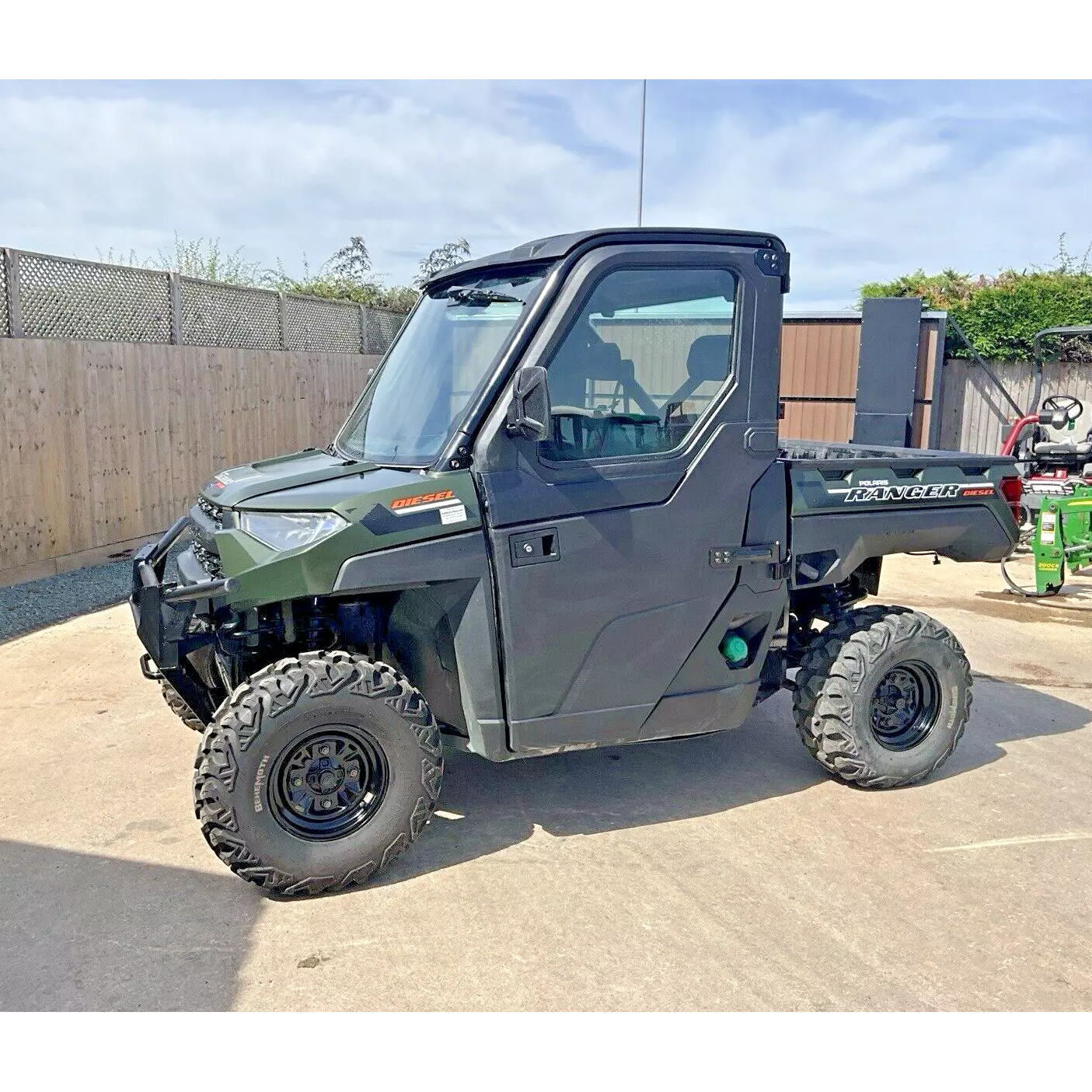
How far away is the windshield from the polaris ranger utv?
0.05ft

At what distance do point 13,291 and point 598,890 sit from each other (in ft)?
24.9

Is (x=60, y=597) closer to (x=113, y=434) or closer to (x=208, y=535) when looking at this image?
(x=113, y=434)

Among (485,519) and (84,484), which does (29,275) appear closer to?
(84,484)

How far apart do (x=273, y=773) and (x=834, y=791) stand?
2599mm

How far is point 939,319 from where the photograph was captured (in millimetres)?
13219

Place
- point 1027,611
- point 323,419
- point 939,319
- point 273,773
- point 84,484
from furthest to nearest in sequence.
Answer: point 323,419 < point 939,319 < point 84,484 < point 1027,611 < point 273,773

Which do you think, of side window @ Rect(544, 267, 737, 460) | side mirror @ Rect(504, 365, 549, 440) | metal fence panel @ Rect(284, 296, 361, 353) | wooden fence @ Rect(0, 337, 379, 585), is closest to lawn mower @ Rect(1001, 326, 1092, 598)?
side window @ Rect(544, 267, 737, 460)

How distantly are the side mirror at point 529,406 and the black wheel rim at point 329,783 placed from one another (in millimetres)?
1273

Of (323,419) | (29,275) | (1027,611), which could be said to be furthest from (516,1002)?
(323,419)

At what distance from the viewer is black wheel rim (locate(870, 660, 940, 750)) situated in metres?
4.92

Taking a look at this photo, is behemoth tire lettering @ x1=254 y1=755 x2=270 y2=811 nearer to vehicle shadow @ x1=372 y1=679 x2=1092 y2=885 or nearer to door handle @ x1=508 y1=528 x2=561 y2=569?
vehicle shadow @ x1=372 y1=679 x2=1092 y2=885

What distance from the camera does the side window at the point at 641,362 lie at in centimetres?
398

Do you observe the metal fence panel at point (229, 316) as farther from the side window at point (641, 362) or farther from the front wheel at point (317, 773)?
the front wheel at point (317, 773)

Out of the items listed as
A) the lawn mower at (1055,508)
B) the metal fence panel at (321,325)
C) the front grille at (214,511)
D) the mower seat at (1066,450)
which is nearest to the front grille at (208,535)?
the front grille at (214,511)
